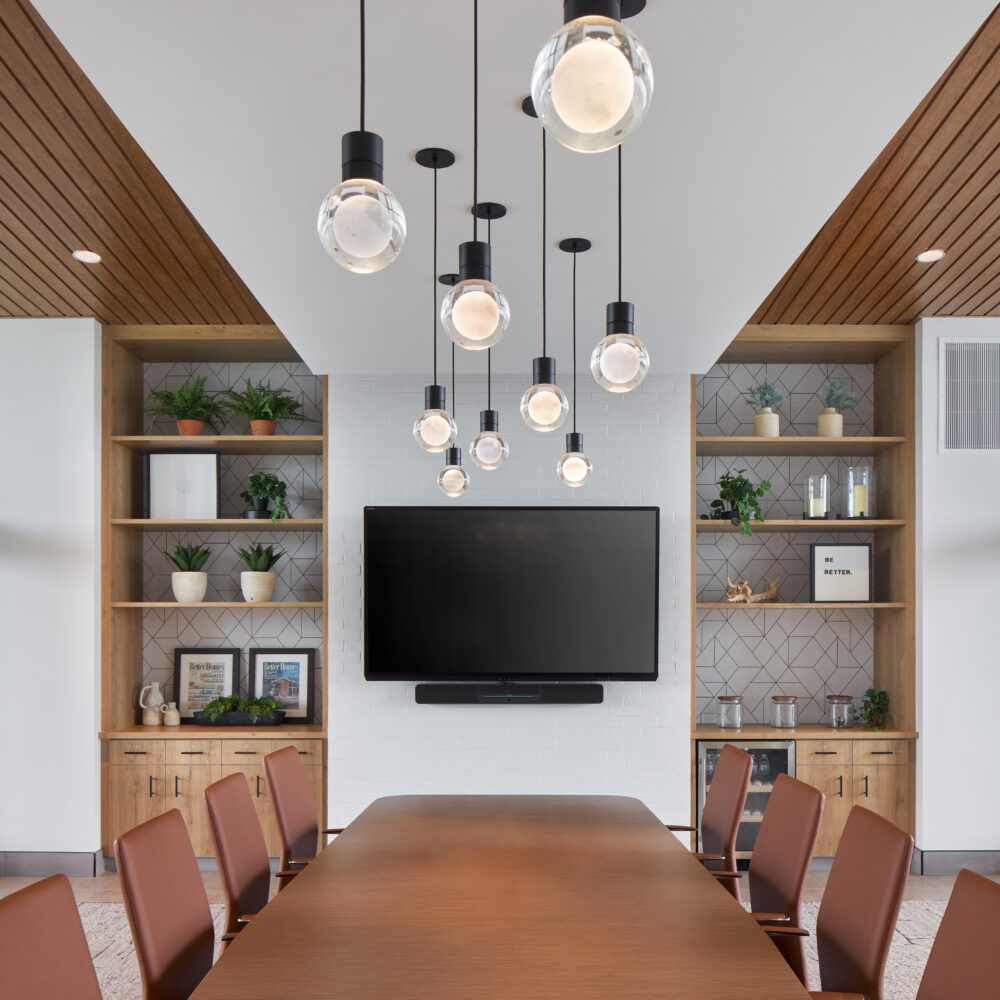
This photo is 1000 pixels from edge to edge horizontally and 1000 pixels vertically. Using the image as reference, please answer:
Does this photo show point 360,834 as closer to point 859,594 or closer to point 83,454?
point 83,454

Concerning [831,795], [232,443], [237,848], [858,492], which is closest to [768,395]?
[858,492]

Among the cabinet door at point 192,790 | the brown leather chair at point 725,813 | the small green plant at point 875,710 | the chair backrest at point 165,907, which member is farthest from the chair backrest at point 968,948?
the cabinet door at point 192,790

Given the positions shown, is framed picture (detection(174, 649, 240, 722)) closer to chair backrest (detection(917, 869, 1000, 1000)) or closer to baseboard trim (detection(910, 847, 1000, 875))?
baseboard trim (detection(910, 847, 1000, 875))

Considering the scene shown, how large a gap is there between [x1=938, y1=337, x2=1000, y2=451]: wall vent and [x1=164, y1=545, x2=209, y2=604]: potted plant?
13.8ft

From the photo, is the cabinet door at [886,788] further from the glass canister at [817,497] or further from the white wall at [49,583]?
the white wall at [49,583]

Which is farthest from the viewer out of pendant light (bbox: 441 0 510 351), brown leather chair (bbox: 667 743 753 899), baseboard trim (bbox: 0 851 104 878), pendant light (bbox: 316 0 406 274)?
baseboard trim (bbox: 0 851 104 878)

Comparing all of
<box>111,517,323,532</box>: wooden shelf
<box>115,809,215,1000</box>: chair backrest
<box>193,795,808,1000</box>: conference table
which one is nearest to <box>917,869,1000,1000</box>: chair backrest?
<box>193,795,808,1000</box>: conference table

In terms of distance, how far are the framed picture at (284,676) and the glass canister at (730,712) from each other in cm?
240

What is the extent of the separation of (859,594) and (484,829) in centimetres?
302

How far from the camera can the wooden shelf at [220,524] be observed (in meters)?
4.92

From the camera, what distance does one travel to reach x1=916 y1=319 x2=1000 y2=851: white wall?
15.5 ft

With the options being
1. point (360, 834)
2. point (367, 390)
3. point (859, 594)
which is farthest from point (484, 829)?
point (859, 594)

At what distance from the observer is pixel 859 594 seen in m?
5.12

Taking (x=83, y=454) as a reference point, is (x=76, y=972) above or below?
below
